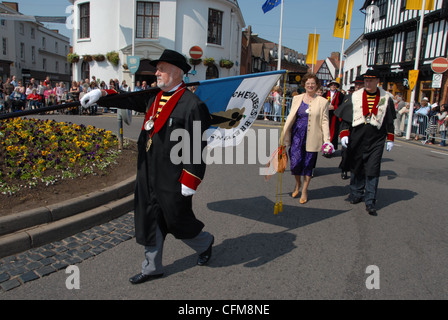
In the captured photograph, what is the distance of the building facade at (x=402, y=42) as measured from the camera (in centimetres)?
2202

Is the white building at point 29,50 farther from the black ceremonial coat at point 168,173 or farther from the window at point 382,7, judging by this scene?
the black ceremonial coat at point 168,173

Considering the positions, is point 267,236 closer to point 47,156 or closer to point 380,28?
point 47,156

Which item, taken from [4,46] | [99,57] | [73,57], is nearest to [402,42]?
[99,57]

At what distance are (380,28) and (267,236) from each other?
30.4 metres

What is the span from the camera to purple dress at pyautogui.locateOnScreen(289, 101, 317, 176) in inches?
230

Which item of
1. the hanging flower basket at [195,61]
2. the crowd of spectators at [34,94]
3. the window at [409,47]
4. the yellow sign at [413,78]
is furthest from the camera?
the hanging flower basket at [195,61]

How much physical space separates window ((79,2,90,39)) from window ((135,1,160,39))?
414cm

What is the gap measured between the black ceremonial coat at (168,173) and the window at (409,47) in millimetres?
27170

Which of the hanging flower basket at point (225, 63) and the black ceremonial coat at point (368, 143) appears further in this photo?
the hanging flower basket at point (225, 63)

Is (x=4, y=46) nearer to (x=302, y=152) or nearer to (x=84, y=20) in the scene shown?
(x=84, y=20)

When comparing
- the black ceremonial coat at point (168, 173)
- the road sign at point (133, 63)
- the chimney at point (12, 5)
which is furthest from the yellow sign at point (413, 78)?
the chimney at point (12, 5)

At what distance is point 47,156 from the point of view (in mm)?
5496

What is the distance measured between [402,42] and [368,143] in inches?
998

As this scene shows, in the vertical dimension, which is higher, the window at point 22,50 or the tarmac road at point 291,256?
the window at point 22,50
